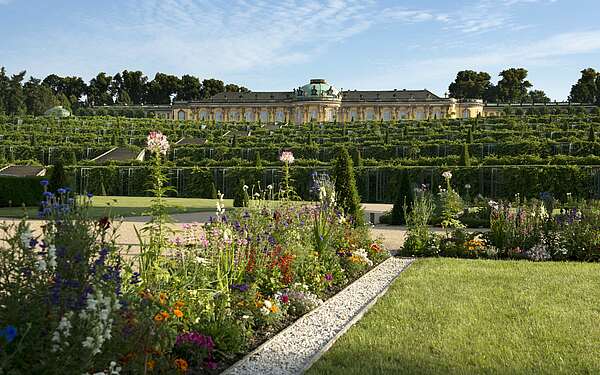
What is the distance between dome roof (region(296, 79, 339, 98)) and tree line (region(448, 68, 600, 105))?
2068 cm

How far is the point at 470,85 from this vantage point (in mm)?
102062

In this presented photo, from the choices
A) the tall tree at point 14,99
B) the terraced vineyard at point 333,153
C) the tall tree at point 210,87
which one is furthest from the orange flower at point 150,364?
the tall tree at point 210,87

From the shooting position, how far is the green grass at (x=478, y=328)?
4.30m

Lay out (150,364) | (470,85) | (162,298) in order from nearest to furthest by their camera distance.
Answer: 1. (150,364)
2. (162,298)
3. (470,85)

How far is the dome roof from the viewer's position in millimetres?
97000

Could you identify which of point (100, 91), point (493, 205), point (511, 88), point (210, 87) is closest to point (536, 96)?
point (511, 88)

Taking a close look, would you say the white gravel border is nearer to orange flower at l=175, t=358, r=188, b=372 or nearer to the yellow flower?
orange flower at l=175, t=358, r=188, b=372

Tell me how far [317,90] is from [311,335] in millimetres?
95172

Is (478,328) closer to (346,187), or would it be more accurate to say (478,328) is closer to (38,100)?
(346,187)

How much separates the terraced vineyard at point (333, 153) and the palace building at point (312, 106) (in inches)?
1512

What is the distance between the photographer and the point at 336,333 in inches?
204

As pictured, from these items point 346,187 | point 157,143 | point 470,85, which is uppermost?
point 470,85

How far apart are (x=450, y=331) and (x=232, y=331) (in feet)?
5.82

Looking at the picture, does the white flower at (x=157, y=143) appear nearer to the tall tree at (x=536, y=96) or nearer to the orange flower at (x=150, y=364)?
the orange flower at (x=150, y=364)
